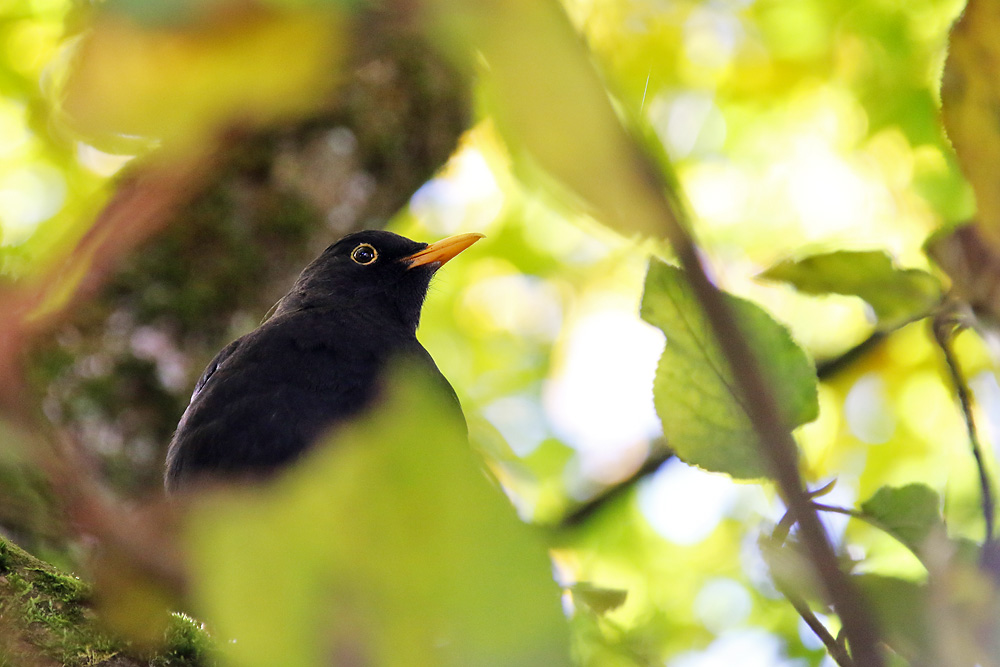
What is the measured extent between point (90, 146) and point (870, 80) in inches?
127

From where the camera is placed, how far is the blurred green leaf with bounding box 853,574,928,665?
3.07ft

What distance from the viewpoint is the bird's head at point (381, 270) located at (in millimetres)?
3596

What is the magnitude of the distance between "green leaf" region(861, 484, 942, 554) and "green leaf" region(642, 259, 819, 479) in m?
0.18

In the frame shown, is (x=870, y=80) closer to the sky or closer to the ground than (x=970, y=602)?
closer to the ground

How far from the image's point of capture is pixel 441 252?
365 centimetres

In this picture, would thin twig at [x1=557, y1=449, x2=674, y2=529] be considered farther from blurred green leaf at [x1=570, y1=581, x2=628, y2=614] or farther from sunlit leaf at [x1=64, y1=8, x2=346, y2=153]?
sunlit leaf at [x1=64, y1=8, x2=346, y2=153]

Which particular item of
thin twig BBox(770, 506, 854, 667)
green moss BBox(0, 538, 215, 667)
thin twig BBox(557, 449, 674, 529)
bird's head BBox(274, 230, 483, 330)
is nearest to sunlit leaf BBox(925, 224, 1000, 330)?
thin twig BBox(770, 506, 854, 667)

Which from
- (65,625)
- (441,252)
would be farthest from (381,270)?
(65,625)

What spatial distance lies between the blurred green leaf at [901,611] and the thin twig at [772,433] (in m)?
0.54

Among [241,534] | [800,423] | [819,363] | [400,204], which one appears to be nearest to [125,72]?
[241,534]

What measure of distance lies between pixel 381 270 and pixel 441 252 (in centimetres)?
31

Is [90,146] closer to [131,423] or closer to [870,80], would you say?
[131,423]

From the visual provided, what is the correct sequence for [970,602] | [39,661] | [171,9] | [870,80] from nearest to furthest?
[171,9] → [970,602] → [39,661] → [870,80]

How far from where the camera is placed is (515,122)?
0.40m
